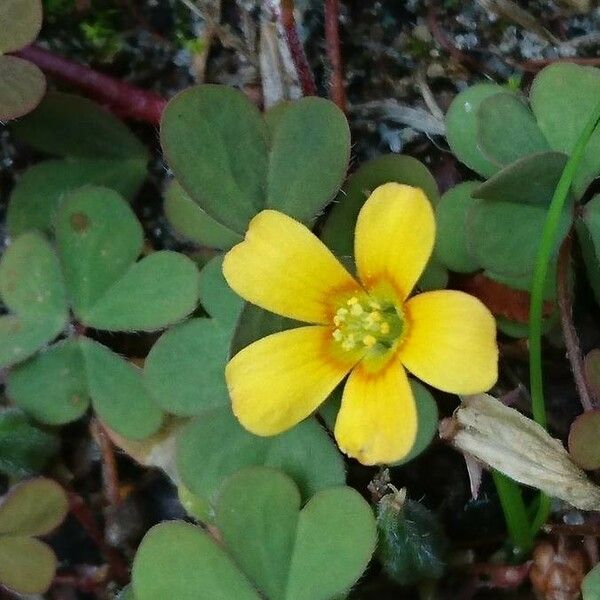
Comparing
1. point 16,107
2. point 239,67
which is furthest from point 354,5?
point 16,107

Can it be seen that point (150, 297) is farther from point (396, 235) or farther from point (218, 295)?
point (396, 235)

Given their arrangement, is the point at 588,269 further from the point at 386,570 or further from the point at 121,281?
the point at 121,281

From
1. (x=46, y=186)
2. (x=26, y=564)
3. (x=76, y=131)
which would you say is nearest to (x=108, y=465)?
(x=26, y=564)

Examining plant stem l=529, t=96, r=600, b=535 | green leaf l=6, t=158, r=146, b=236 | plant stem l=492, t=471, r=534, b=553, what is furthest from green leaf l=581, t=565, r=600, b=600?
green leaf l=6, t=158, r=146, b=236

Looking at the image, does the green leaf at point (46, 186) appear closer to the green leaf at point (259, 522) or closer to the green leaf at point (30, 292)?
the green leaf at point (30, 292)

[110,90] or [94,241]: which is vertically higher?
[110,90]

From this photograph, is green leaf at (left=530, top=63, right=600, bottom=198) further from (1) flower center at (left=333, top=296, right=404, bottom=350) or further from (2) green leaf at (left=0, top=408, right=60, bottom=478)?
(2) green leaf at (left=0, top=408, right=60, bottom=478)
